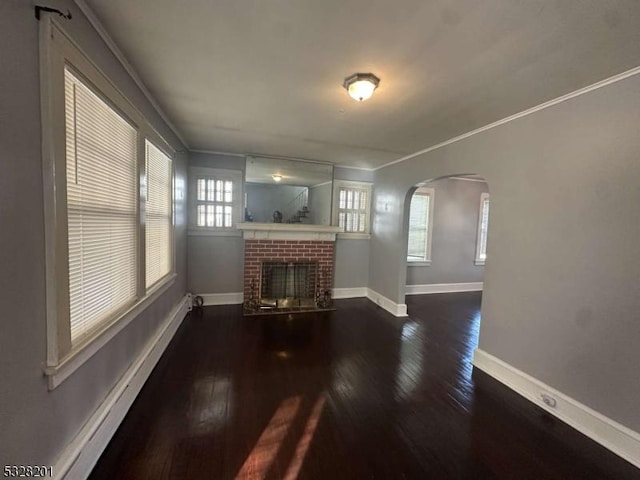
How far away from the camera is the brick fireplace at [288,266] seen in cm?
464

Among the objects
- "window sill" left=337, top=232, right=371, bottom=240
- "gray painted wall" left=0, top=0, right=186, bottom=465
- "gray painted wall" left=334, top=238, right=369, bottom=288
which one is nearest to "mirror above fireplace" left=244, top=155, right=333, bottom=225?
"window sill" left=337, top=232, right=371, bottom=240

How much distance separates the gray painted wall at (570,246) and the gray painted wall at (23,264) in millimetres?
3291

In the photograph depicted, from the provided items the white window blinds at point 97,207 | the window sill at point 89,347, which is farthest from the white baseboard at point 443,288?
the white window blinds at point 97,207

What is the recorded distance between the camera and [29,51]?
3.68 ft

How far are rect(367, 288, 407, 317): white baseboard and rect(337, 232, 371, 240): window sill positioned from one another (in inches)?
40.5

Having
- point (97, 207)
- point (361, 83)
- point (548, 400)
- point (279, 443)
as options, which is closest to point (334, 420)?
point (279, 443)

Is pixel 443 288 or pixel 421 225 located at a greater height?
pixel 421 225

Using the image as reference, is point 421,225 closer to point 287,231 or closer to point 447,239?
point 447,239

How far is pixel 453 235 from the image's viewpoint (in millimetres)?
5992

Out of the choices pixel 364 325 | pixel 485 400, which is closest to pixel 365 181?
pixel 364 325

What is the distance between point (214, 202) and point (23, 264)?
370 centimetres

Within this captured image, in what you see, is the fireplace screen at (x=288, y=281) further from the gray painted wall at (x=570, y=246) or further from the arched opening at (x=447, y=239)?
the gray painted wall at (x=570, y=246)

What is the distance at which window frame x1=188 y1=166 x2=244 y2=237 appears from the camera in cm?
456

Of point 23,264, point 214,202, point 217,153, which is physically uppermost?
point 217,153
